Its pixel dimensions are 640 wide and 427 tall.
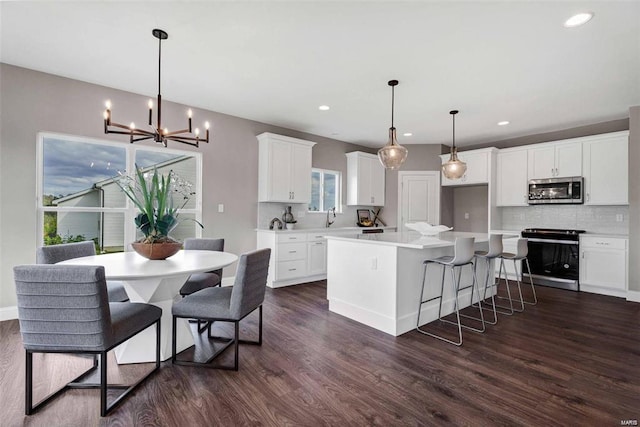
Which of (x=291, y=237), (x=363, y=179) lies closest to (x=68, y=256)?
(x=291, y=237)

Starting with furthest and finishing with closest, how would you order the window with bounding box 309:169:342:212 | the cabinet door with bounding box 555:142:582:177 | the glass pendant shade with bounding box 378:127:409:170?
the window with bounding box 309:169:342:212
the cabinet door with bounding box 555:142:582:177
the glass pendant shade with bounding box 378:127:409:170

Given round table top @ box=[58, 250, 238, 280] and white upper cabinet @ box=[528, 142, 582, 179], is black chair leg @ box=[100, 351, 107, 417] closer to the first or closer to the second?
round table top @ box=[58, 250, 238, 280]

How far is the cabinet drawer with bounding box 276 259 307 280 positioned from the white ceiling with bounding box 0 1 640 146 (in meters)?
2.26

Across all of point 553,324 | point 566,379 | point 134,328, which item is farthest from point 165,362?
point 553,324

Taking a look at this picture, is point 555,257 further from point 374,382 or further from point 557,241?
point 374,382

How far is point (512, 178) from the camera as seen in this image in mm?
5379

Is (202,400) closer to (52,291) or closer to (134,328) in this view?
(134,328)

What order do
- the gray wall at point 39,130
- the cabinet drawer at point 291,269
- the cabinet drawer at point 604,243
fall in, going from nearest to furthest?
the gray wall at point 39,130
the cabinet drawer at point 604,243
the cabinet drawer at point 291,269

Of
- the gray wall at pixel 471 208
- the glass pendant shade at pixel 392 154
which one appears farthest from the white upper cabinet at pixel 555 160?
the glass pendant shade at pixel 392 154

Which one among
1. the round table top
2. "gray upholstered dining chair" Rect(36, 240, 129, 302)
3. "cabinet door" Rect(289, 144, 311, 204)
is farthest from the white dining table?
"cabinet door" Rect(289, 144, 311, 204)

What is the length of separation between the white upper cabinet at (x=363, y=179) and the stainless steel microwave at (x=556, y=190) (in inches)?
106

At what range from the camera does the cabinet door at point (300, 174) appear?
4953 millimetres

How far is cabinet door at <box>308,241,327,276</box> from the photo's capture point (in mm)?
4889

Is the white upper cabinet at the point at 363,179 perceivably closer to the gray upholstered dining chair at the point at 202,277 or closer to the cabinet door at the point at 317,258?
the cabinet door at the point at 317,258
